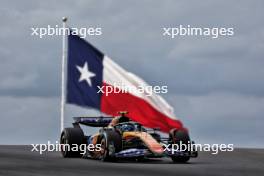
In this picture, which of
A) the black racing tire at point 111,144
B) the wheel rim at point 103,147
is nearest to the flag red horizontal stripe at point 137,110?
the black racing tire at point 111,144

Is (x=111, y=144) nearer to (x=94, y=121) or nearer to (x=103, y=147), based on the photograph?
(x=103, y=147)

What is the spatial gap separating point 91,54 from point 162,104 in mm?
4073

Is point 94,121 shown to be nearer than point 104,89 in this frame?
No

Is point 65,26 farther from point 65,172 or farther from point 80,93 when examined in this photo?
point 65,172

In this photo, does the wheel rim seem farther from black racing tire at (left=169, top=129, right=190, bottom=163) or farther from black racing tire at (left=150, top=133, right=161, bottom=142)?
black racing tire at (left=169, top=129, right=190, bottom=163)

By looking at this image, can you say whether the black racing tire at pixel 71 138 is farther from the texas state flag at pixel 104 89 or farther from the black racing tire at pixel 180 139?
the black racing tire at pixel 180 139

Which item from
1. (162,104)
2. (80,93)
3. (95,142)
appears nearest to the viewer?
(162,104)

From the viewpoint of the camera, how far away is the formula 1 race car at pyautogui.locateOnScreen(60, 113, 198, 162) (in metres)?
24.2

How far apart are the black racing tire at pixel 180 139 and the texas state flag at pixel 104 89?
2.25 metres

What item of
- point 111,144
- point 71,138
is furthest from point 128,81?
point 71,138

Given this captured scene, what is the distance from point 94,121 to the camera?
91.7 feet

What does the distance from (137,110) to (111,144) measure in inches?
63.6

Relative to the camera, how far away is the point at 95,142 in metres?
26.2

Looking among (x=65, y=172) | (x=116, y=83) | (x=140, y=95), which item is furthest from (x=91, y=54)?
(x=65, y=172)
